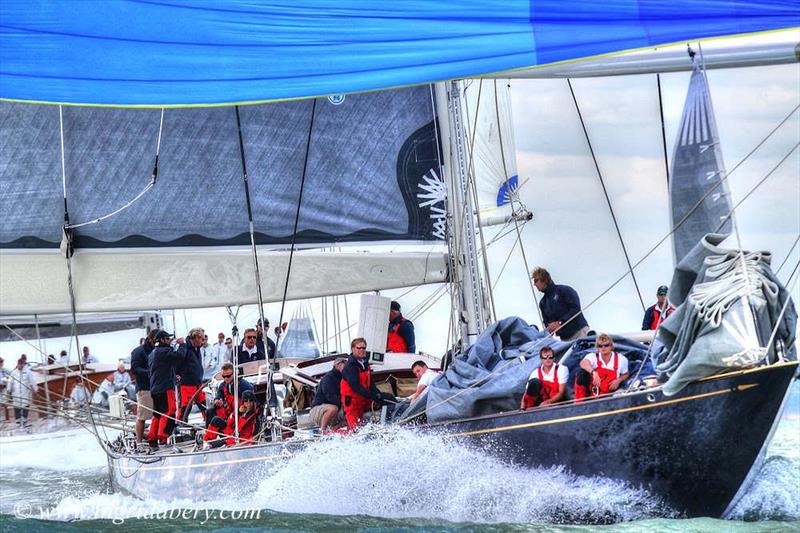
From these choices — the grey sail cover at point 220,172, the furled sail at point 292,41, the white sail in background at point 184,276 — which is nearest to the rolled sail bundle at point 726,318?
the furled sail at point 292,41

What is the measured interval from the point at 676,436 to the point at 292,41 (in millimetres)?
3539

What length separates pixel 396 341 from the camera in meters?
12.7

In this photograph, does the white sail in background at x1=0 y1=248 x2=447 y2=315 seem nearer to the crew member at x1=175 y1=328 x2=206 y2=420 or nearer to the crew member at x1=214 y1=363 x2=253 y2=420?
the crew member at x1=214 y1=363 x2=253 y2=420

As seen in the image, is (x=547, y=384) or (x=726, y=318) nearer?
(x=726, y=318)

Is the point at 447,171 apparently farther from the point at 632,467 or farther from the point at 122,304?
the point at 632,467

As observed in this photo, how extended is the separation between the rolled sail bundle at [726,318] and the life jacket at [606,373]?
0.61m

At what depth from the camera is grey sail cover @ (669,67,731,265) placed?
293 inches

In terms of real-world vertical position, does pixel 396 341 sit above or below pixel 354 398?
above

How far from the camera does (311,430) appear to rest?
10219 millimetres

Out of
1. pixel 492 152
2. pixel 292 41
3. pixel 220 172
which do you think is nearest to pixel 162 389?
pixel 220 172

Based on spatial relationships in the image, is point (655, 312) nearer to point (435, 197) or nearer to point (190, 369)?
point (435, 197)

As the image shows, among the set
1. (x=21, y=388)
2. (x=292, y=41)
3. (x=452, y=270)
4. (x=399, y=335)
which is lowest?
(x=21, y=388)

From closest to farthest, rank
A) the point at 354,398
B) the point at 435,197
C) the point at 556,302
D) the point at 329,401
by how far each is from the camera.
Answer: the point at 354,398, the point at 329,401, the point at 556,302, the point at 435,197

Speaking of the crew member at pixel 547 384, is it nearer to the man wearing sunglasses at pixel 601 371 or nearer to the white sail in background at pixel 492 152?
the man wearing sunglasses at pixel 601 371
